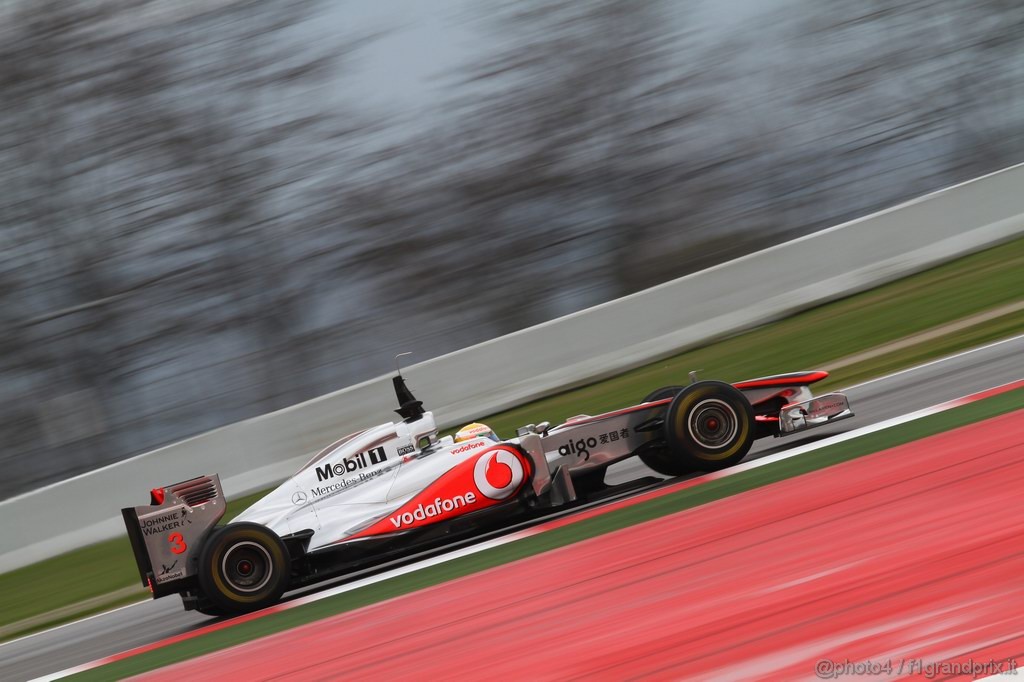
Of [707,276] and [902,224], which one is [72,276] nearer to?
[707,276]

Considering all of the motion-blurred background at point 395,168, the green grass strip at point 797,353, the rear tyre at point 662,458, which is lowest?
the rear tyre at point 662,458

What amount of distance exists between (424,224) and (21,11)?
7079mm

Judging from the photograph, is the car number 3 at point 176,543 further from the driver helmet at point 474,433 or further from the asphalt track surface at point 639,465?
the driver helmet at point 474,433

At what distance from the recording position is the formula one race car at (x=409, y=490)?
6973 millimetres

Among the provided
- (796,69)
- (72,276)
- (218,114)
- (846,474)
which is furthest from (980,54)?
(72,276)

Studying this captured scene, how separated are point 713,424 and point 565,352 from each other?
18.2 ft

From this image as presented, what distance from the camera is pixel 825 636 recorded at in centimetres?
391

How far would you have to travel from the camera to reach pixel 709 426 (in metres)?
7.32

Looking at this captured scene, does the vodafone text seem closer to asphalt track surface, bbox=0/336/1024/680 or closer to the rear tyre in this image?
the rear tyre

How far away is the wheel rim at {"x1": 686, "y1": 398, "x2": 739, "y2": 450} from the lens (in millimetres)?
7266

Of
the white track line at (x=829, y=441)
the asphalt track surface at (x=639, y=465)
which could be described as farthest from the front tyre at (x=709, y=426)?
the asphalt track surface at (x=639, y=465)

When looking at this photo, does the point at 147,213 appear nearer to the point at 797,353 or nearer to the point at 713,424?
the point at 797,353

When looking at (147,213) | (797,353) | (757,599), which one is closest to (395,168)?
(147,213)

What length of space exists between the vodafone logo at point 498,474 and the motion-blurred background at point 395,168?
8.46 meters
